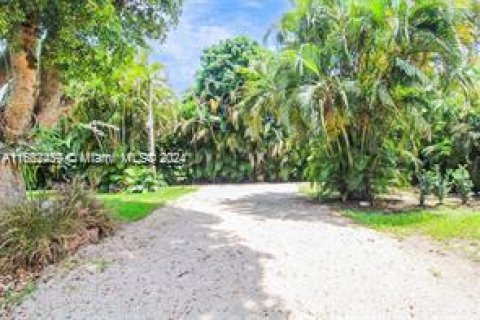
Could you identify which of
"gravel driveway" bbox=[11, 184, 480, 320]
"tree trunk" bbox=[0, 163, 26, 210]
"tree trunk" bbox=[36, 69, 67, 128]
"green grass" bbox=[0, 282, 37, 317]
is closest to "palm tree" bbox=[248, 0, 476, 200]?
"gravel driveway" bbox=[11, 184, 480, 320]

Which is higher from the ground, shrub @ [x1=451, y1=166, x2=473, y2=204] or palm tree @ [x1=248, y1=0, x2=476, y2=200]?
palm tree @ [x1=248, y1=0, x2=476, y2=200]

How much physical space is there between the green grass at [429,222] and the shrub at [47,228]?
4809 millimetres

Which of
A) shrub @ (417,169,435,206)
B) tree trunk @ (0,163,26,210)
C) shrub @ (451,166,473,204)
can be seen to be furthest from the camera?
shrub @ (451,166,473,204)

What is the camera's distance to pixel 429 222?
10180 mm

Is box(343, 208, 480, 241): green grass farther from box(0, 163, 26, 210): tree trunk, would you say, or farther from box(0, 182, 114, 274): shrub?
box(0, 163, 26, 210): tree trunk

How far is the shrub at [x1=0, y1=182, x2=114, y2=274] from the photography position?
23.0ft

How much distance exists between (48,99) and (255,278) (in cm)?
592

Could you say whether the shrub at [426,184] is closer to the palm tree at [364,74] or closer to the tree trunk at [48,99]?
the palm tree at [364,74]

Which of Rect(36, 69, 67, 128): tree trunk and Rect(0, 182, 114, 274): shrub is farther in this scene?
Rect(36, 69, 67, 128): tree trunk

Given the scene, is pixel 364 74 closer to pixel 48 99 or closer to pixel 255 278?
pixel 48 99

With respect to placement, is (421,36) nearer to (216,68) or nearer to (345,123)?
(345,123)

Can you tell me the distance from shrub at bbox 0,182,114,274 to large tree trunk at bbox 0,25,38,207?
1.32 m

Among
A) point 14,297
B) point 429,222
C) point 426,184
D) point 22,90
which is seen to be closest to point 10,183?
point 22,90

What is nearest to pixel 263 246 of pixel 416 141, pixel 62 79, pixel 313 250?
pixel 313 250
